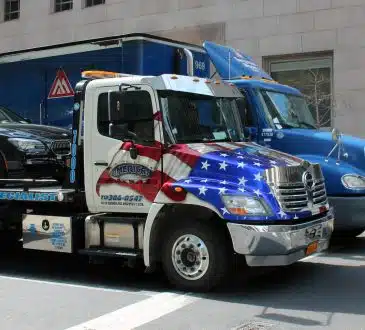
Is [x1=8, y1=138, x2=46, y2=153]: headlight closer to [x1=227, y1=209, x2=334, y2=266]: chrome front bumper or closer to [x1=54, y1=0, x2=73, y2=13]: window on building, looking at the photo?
[x1=227, y1=209, x2=334, y2=266]: chrome front bumper

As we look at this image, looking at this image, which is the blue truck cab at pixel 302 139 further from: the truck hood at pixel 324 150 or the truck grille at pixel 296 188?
the truck grille at pixel 296 188

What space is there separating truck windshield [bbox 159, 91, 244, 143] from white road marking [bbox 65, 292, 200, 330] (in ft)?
5.98

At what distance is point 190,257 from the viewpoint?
21.9ft

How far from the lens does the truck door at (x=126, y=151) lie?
6812mm

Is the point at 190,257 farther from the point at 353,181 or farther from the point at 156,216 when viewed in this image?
the point at 353,181

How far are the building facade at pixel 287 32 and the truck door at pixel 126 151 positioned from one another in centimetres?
1149

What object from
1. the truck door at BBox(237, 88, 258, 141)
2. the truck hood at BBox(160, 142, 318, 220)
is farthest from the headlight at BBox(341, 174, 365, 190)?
the truck hood at BBox(160, 142, 318, 220)

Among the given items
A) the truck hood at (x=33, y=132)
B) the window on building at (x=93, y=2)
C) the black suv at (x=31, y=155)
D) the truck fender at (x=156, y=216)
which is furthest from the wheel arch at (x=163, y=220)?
the window on building at (x=93, y=2)

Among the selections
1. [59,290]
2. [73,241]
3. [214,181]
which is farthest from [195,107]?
[59,290]

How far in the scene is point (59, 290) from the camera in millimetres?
7125

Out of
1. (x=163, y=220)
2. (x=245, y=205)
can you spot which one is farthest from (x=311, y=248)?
(x=163, y=220)

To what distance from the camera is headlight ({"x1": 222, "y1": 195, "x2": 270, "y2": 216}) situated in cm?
→ 620

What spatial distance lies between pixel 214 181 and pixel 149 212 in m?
0.90

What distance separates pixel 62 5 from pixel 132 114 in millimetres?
21073
